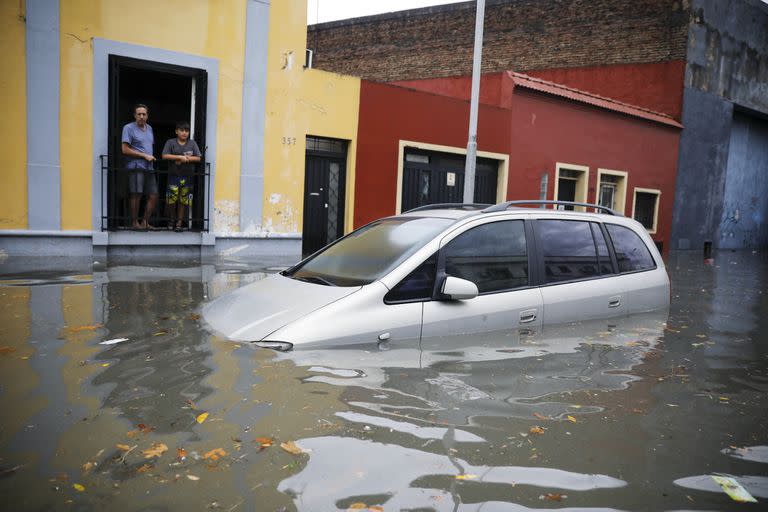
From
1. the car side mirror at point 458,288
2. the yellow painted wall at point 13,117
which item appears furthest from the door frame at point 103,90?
the car side mirror at point 458,288

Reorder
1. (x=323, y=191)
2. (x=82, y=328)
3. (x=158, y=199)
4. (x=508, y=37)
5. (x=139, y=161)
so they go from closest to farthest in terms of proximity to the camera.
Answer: (x=82, y=328) → (x=139, y=161) → (x=158, y=199) → (x=323, y=191) → (x=508, y=37)

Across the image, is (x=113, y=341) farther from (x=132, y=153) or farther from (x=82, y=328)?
(x=132, y=153)

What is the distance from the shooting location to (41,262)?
9562 mm

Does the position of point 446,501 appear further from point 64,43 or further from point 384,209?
point 384,209

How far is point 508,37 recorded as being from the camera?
24.7 m

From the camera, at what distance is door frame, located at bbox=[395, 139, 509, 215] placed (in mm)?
14609

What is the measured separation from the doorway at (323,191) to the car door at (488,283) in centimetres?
836

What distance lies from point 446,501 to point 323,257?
3.31 meters

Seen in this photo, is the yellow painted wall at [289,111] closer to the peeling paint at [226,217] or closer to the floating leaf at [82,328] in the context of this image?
the peeling paint at [226,217]

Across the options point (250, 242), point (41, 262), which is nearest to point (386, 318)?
point (41, 262)

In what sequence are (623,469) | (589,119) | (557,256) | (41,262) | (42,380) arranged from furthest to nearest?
(589,119), (41,262), (557,256), (42,380), (623,469)

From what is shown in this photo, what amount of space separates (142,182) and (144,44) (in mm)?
2323

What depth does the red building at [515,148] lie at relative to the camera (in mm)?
14305

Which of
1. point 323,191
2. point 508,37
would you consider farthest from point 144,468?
point 508,37
